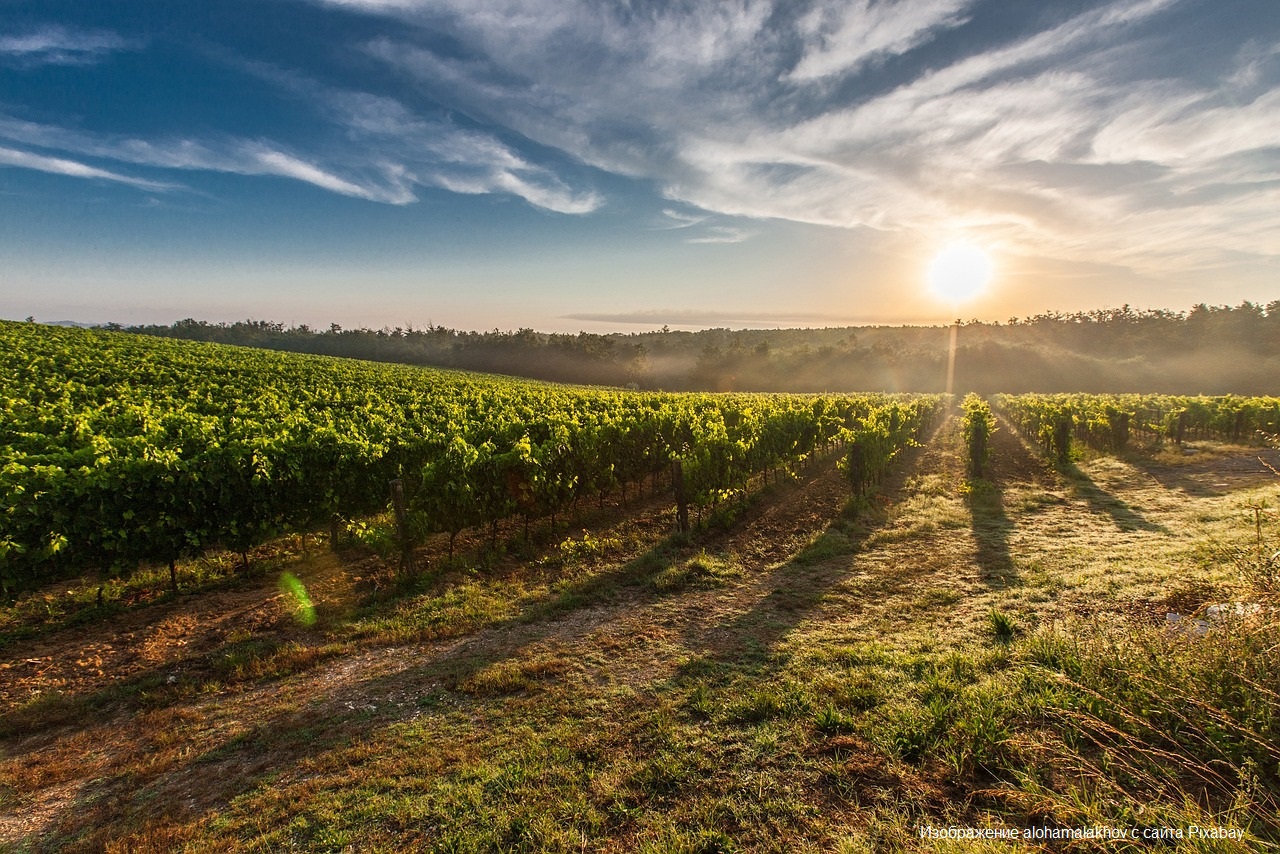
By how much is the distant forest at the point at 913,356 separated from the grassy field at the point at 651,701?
65311 millimetres

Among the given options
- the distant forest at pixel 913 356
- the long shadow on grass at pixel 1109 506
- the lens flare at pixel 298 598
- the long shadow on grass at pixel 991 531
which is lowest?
the lens flare at pixel 298 598

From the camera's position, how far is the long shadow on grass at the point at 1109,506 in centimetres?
1098

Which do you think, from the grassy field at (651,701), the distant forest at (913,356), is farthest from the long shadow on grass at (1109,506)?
the distant forest at (913,356)

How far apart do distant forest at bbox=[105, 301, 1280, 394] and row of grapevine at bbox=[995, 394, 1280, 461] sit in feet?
159

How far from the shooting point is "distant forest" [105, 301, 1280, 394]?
6681 cm

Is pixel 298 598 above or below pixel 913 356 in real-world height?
→ below

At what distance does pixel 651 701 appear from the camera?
534 cm

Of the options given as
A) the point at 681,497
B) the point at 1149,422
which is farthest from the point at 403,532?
the point at 1149,422

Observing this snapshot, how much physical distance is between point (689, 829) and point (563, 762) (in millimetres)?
1319

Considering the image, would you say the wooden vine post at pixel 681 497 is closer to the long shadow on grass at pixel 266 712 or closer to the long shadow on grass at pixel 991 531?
the long shadow on grass at pixel 266 712

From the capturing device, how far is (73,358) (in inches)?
1123

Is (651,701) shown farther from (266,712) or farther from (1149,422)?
(1149,422)

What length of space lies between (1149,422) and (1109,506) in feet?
59.5

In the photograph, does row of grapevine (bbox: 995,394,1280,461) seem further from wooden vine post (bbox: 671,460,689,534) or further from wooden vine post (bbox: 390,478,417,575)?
wooden vine post (bbox: 390,478,417,575)
